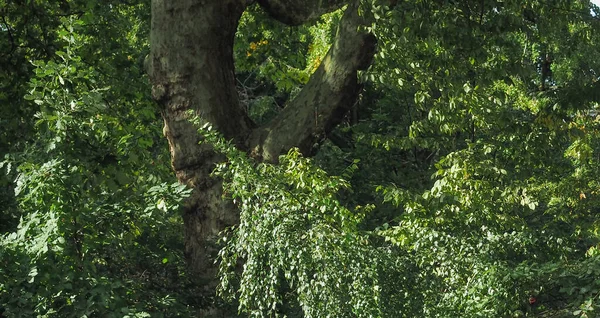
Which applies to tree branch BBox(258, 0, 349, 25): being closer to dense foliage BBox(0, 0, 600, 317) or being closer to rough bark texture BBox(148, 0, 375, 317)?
rough bark texture BBox(148, 0, 375, 317)

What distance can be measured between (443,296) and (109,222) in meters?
2.46

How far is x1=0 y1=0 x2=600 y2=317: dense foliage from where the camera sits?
676 centimetres

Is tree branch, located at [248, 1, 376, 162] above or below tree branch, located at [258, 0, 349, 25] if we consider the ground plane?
below

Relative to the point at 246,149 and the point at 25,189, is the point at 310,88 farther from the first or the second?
the point at 25,189

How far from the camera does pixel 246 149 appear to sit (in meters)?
10.1

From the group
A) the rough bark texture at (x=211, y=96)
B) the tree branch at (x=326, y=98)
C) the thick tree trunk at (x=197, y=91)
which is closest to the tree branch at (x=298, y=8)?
the rough bark texture at (x=211, y=96)

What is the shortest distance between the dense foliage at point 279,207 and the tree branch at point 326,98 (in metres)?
0.24

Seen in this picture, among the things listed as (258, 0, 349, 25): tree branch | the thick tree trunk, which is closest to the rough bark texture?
the thick tree trunk

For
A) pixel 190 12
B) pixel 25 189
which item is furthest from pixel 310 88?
pixel 25 189

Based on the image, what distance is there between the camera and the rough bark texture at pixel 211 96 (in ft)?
31.5

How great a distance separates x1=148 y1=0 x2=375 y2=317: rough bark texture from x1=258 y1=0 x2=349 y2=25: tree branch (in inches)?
10.8

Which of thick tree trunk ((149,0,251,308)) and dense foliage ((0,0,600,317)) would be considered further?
thick tree trunk ((149,0,251,308))

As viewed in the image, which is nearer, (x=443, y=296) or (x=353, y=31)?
(x=443, y=296)

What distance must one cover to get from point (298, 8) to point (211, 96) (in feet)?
4.51
